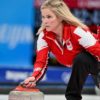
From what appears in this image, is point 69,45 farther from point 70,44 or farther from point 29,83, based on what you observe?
point 29,83

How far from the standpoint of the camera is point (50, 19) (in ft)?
8.57

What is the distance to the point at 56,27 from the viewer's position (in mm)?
2666

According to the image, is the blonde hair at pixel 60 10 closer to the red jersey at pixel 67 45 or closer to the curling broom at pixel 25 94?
the red jersey at pixel 67 45

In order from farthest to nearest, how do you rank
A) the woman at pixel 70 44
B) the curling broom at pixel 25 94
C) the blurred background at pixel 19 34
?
the blurred background at pixel 19 34 < the woman at pixel 70 44 < the curling broom at pixel 25 94

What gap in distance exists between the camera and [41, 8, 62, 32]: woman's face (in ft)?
8.55

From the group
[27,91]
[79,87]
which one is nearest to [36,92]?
[27,91]

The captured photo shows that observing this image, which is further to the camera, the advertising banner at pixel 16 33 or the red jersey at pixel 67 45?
the advertising banner at pixel 16 33

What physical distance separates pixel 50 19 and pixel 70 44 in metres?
0.17

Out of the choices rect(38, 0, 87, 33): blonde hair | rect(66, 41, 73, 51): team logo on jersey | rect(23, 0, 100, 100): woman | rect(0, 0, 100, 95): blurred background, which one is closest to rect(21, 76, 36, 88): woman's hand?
rect(23, 0, 100, 100): woman

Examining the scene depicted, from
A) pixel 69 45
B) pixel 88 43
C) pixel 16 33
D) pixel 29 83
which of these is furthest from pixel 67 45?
pixel 16 33

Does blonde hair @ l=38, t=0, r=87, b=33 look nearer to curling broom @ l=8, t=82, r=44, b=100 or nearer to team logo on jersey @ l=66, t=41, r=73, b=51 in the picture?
team logo on jersey @ l=66, t=41, r=73, b=51

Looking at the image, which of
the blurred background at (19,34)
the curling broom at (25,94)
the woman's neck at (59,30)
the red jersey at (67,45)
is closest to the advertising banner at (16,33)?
the blurred background at (19,34)

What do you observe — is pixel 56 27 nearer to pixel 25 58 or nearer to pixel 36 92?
pixel 36 92

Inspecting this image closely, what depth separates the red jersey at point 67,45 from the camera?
8.57ft
